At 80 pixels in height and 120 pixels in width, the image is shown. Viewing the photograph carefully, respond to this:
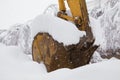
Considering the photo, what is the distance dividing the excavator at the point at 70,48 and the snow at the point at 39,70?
54 centimetres

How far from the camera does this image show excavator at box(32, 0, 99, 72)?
5.93 metres

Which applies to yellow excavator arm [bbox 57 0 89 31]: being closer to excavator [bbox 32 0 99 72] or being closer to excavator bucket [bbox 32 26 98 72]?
excavator [bbox 32 0 99 72]

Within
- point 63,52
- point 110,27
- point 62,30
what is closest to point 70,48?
point 63,52

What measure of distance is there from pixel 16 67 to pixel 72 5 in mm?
2072

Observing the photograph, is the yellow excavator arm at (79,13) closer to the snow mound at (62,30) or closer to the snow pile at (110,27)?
the snow mound at (62,30)

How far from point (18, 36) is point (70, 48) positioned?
67.0 feet

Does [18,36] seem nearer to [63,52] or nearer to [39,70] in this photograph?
[63,52]

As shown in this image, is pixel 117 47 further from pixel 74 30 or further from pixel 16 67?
pixel 16 67

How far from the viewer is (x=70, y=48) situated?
5.92 metres

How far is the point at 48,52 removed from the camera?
6109 millimetres

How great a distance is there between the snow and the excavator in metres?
0.54

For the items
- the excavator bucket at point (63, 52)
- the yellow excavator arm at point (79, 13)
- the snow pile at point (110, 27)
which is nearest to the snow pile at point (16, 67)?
the excavator bucket at point (63, 52)

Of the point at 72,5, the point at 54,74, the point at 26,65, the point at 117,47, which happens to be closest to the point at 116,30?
the point at 117,47

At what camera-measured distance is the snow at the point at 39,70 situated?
3687mm
